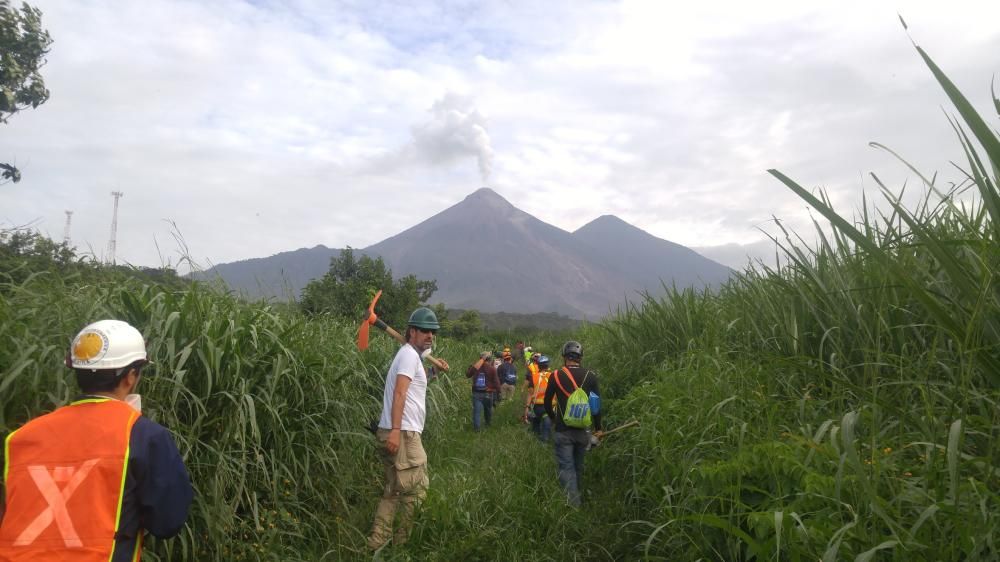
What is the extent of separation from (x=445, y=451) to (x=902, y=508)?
243 inches

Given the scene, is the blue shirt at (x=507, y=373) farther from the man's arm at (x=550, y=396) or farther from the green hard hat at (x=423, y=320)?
the green hard hat at (x=423, y=320)

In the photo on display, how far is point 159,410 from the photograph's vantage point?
3.43 metres

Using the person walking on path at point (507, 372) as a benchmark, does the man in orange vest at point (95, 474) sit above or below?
above

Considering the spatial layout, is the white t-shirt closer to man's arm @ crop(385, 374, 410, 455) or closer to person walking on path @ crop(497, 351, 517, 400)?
man's arm @ crop(385, 374, 410, 455)

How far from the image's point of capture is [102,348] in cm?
220

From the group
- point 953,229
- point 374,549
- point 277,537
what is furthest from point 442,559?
point 953,229

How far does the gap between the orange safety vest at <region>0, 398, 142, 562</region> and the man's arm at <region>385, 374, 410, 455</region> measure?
2.47 meters

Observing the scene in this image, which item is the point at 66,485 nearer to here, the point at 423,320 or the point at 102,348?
the point at 102,348

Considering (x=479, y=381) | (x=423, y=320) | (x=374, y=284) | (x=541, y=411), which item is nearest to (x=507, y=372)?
(x=479, y=381)

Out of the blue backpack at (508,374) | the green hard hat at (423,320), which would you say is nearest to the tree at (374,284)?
the blue backpack at (508,374)

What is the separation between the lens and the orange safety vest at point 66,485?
199 cm

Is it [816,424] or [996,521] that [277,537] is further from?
[996,521]

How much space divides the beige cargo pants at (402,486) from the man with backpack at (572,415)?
1470 millimetres

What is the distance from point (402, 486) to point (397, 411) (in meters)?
0.57
